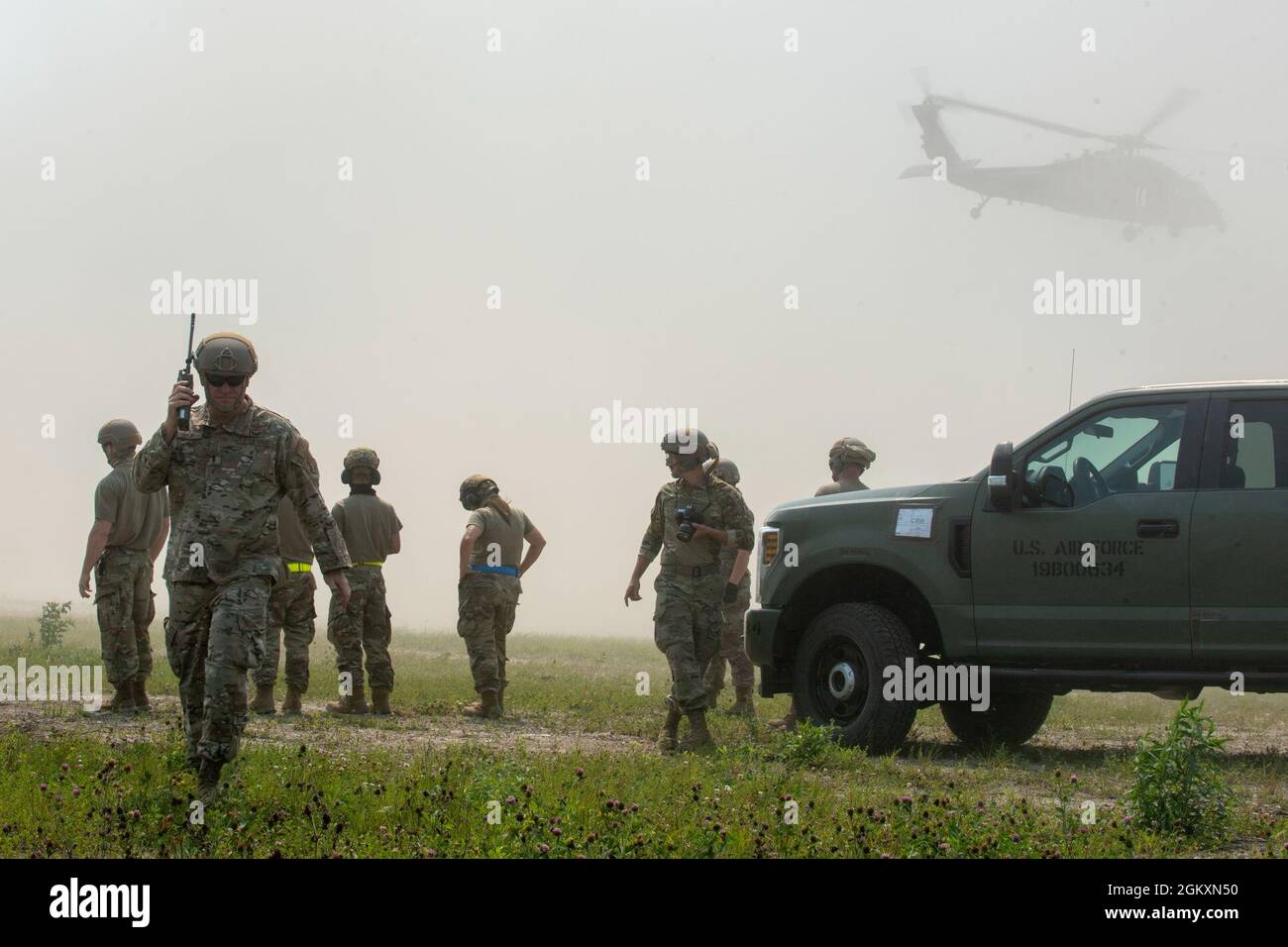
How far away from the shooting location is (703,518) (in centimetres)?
1038

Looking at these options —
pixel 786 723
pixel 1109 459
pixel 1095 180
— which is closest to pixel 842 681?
pixel 786 723

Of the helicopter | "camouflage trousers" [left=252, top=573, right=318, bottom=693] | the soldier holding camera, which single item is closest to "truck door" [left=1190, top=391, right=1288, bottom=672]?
the soldier holding camera

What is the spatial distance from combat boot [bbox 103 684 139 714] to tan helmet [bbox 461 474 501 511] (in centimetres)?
305

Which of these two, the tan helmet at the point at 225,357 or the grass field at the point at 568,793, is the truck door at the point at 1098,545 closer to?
the grass field at the point at 568,793

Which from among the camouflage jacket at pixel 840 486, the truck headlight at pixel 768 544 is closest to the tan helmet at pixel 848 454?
the camouflage jacket at pixel 840 486

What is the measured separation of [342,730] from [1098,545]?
17.4 feet

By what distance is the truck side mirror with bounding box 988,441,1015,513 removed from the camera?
29.5 ft

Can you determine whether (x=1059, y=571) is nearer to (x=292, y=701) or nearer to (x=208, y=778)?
(x=208, y=778)

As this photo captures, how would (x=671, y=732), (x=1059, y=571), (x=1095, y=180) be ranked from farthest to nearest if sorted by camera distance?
(x=1095, y=180), (x=671, y=732), (x=1059, y=571)

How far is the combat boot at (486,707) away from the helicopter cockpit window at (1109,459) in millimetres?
5045

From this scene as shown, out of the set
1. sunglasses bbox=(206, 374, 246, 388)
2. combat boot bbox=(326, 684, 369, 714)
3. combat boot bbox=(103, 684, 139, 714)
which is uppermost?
sunglasses bbox=(206, 374, 246, 388)

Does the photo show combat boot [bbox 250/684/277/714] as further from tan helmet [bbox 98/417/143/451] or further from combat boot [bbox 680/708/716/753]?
combat boot [bbox 680/708/716/753]

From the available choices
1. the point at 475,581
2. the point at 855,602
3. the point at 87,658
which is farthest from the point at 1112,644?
the point at 87,658

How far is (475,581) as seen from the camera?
12.5m
